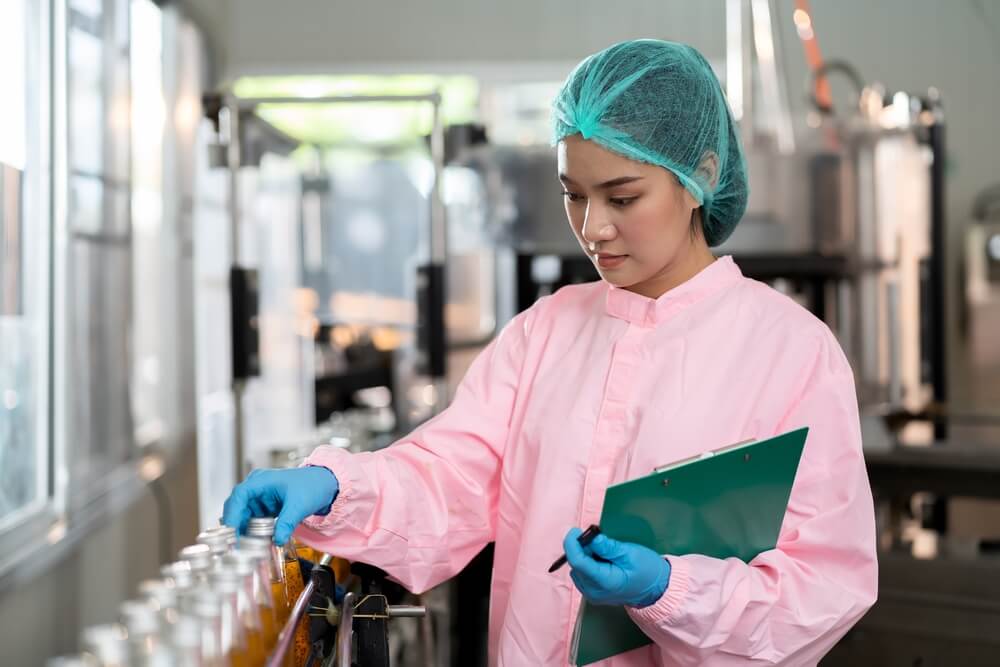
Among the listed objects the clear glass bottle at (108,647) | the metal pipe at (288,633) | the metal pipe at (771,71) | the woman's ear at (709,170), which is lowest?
the metal pipe at (288,633)

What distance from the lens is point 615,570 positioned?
0.98 m

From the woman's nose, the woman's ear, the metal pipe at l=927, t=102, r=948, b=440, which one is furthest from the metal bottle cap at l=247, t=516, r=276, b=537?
the metal pipe at l=927, t=102, r=948, b=440

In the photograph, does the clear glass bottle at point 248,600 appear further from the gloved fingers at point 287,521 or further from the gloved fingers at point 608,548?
the gloved fingers at point 608,548

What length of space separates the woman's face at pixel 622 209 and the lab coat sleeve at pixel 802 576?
0.76ft

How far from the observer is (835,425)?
1.15 meters

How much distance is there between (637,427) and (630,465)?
0.05m

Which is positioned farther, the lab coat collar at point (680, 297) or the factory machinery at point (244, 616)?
the lab coat collar at point (680, 297)

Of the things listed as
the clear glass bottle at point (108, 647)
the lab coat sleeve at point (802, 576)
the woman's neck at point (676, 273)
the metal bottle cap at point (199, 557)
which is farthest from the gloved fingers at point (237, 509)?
the woman's neck at point (676, 273)

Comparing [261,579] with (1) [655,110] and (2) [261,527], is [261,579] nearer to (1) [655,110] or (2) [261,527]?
(2) [261,527]

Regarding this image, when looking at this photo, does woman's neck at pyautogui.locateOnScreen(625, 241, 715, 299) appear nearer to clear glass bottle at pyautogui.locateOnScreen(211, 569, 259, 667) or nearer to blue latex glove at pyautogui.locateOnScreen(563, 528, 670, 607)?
blue latex glove at pyautogui.locateOnScreen(563, 528, 670, 607)

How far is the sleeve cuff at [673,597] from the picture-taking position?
102 cm

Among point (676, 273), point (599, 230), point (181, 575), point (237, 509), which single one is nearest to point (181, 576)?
point (181, 575)

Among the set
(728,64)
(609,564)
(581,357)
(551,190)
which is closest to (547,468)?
(581,357)

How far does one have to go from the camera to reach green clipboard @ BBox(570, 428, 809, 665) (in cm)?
97
